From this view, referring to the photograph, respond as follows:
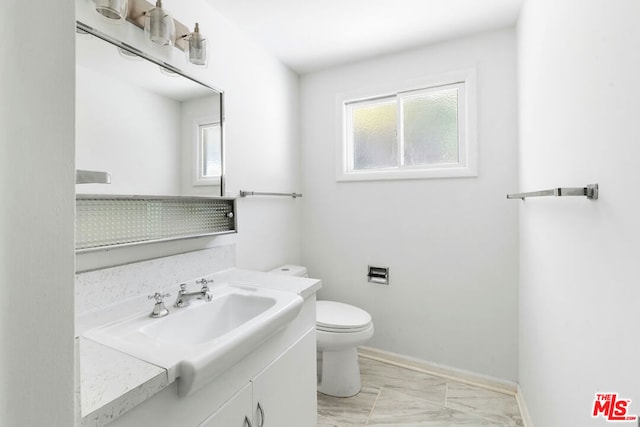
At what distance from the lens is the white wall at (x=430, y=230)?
1.92 metres

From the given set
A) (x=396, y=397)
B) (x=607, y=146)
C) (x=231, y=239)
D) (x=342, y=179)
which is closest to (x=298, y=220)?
(x=342, y=179)

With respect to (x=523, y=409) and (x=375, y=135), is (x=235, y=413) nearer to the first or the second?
(x=523, y=409)

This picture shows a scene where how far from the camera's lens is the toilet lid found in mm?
1814

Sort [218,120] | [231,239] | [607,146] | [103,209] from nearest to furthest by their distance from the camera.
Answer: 1. [607,146]
2. [103,209]
3. [218,120]
4. [231,239]

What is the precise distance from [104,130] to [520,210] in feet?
7.24

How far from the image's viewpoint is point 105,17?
44.9 inches

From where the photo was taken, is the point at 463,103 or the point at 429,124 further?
the point at 429,124

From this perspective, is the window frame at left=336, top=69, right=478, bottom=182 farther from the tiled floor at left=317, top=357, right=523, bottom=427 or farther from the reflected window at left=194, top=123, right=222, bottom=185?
the tiled floor at left=317, top=357, right=523, bottom=427

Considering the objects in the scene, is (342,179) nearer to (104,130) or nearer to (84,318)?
(104,130)

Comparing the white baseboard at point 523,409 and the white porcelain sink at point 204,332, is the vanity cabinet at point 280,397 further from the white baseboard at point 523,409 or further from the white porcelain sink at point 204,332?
the white baseboard at point 523,409

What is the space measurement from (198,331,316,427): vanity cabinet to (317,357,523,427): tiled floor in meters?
0.36

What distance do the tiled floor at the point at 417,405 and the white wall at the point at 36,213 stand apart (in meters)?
1.67

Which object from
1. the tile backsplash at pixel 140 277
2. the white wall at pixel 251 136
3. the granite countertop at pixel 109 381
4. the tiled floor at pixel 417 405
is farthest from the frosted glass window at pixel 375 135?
the granite countertop at pixel 109 381

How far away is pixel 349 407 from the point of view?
179 cm
